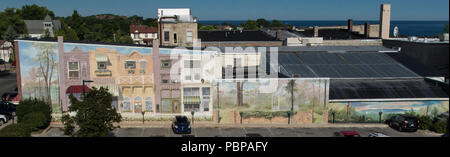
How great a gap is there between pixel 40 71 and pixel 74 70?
2910 mm

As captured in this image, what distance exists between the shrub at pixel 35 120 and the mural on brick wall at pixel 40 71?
9.35 ft

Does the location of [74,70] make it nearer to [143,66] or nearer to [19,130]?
[143,66]

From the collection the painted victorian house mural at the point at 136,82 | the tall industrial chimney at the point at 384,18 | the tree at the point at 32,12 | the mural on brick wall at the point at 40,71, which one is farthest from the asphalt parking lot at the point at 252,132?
the tree at the point at 32,12

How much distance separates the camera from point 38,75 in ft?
110

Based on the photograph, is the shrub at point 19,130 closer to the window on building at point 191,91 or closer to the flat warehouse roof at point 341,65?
the window on building at point 191,91

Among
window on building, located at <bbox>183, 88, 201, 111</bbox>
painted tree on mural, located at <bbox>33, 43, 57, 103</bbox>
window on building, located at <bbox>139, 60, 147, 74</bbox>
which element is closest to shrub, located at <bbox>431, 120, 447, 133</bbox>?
window on building, located at <bbox>183, 88, 201, 111</bbox>

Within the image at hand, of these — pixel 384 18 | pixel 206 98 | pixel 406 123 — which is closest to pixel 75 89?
pixel 206 98

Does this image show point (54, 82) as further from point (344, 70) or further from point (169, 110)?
point (344, 70)

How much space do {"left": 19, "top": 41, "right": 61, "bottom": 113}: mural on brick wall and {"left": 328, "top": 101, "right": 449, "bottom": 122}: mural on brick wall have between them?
23.4m

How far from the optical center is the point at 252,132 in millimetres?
31438

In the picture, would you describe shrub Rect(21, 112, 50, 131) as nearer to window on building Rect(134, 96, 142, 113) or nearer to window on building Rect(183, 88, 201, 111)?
window on building Rect(134, 96, 142, 113)

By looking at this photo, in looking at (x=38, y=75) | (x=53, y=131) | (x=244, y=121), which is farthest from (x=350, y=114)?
(x=38, y=75)
